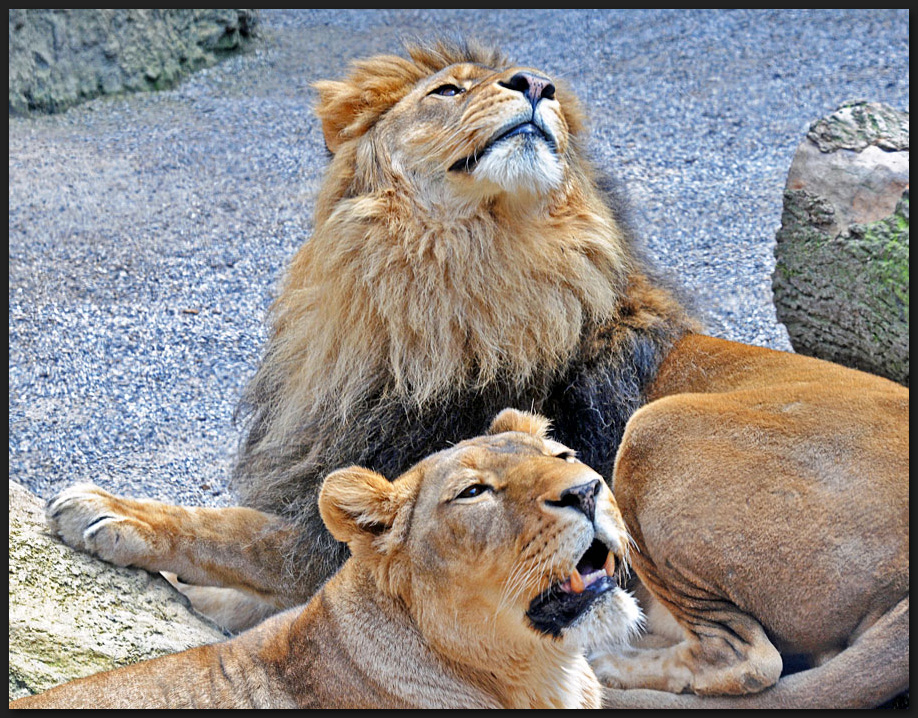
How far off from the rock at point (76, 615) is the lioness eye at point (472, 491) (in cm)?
137

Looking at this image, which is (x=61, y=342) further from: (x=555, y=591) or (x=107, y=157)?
(x=555, y=591)

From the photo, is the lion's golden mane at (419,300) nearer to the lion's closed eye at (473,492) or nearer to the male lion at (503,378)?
the male lion at (503,378)

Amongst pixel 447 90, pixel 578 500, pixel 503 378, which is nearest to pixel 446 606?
pixel 578 500

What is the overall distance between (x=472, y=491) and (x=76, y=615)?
63.3 inches

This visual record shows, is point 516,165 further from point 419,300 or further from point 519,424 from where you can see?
point 519,424

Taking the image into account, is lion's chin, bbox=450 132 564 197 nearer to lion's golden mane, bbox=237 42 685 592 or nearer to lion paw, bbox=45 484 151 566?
lion's golden mane, bbox=237 42 685 592

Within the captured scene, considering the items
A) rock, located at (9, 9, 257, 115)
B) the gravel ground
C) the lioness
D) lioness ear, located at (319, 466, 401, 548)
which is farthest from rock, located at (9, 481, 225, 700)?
rock, located at (9, 9, 257, 115)

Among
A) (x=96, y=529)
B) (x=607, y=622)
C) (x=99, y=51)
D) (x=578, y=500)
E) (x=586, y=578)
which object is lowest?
(x=96, y=529)

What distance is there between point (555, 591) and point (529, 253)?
5.44 feet

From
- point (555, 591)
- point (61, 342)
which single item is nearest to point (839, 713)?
point (555, 591)

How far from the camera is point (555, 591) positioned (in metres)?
2.74

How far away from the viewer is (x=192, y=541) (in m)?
4.04

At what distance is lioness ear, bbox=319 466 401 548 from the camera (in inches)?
114

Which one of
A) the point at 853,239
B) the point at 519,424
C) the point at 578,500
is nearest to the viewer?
the point at 578,500
